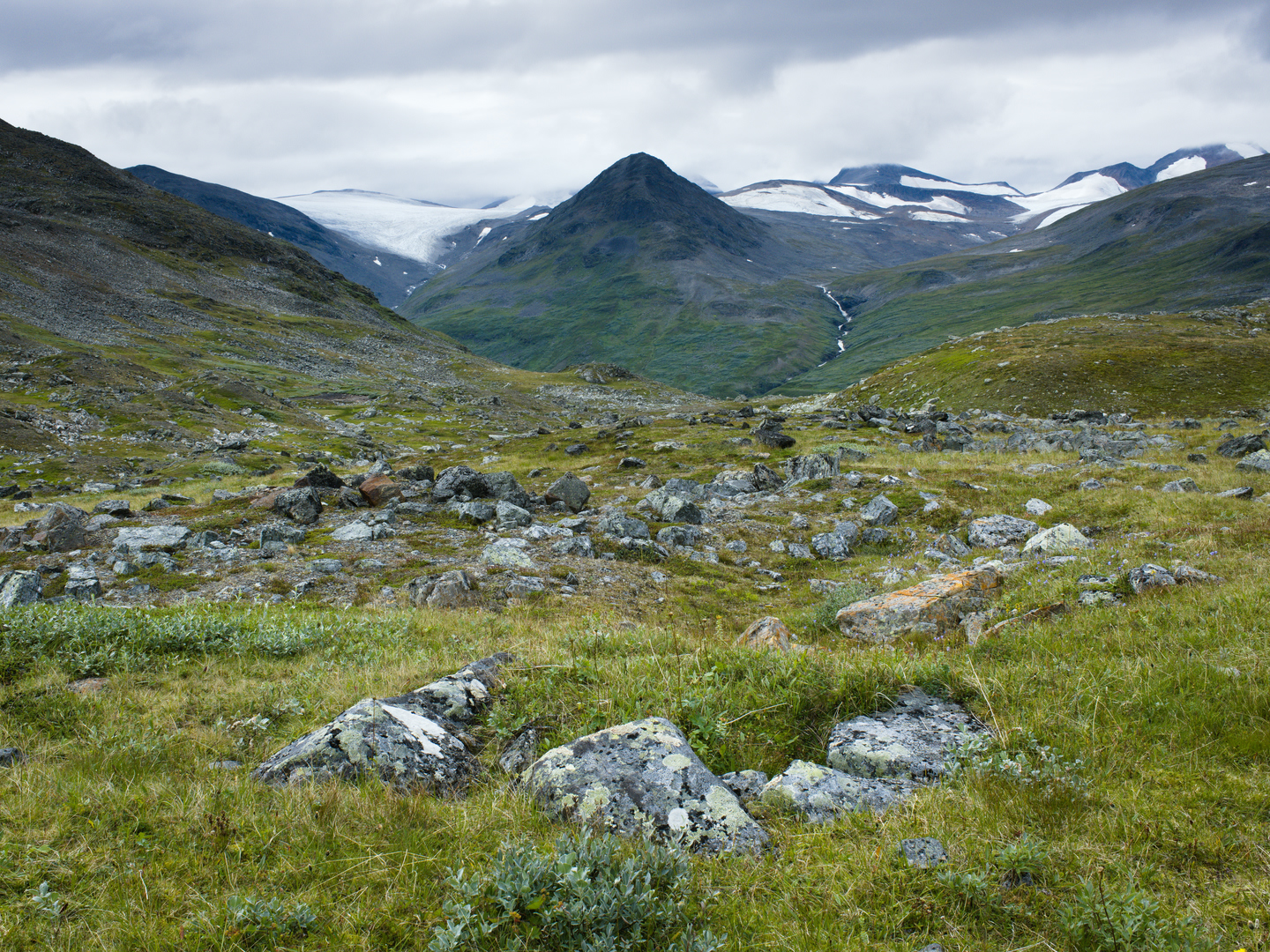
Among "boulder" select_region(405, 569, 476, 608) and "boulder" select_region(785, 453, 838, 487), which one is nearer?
"boulder" select_region(405, 569, 476, 608)

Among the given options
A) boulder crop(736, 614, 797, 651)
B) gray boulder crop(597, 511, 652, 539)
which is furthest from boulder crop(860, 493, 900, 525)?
boulder crop(736, 614, 797, 651)

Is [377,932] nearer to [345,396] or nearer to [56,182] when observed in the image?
[345,396]

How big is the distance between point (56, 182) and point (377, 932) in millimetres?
197664

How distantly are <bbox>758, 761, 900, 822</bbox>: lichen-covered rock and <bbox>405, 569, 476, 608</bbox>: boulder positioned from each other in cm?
964

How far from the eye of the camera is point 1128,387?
55.8m

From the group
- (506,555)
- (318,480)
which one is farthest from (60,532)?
(506,555)

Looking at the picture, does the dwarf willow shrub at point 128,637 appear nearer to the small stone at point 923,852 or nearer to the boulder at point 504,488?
the small stone at point 923,852

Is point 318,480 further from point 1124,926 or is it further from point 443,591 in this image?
point 1124,926

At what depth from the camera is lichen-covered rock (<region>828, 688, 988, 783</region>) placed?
196 inches

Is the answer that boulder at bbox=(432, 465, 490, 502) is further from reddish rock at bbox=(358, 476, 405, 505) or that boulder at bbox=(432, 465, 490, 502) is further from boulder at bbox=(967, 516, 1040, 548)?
boulder at bbox=(967, 516, 1040, 548)

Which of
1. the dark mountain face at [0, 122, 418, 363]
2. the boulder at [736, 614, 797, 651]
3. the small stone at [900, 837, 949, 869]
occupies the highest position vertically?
the dark mountain face at [0, 122, 418, 363]

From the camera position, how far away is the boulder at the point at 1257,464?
21.2 m

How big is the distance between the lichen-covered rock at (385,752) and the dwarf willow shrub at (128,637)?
169 inches

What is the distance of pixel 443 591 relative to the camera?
1341 centimetres
